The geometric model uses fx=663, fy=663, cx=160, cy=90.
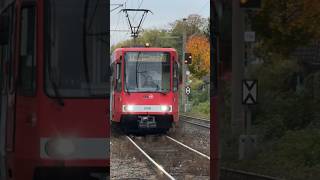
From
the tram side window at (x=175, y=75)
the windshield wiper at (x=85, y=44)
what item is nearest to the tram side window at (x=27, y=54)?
the windshield wiper at (x=85, y=44)

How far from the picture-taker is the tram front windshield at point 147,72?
23406mm

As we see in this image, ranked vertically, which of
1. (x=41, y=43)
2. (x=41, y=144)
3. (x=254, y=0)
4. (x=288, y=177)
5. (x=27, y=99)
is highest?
(x=254, y=0)

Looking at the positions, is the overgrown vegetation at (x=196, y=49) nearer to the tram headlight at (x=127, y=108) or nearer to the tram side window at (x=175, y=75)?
the tram headlight at (x=127, y=108)

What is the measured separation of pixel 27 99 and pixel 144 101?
16.5m

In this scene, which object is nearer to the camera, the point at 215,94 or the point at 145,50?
the point at 215,94

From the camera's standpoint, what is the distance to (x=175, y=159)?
17.2 meters

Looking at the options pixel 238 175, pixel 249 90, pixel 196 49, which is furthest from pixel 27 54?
pixel 196 49

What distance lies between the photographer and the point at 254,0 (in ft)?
41.4

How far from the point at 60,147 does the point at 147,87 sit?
16485mm

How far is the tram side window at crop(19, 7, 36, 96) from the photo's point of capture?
7298 millimetres

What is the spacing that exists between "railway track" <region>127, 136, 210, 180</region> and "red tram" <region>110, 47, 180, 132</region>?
996 millimetres

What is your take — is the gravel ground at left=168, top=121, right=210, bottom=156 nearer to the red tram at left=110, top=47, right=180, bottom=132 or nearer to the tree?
the red tram at left=110, top=47, right=180, bottom=132

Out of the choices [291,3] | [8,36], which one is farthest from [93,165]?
[291,3]

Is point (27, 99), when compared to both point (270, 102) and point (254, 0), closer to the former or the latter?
point (254, 0)
